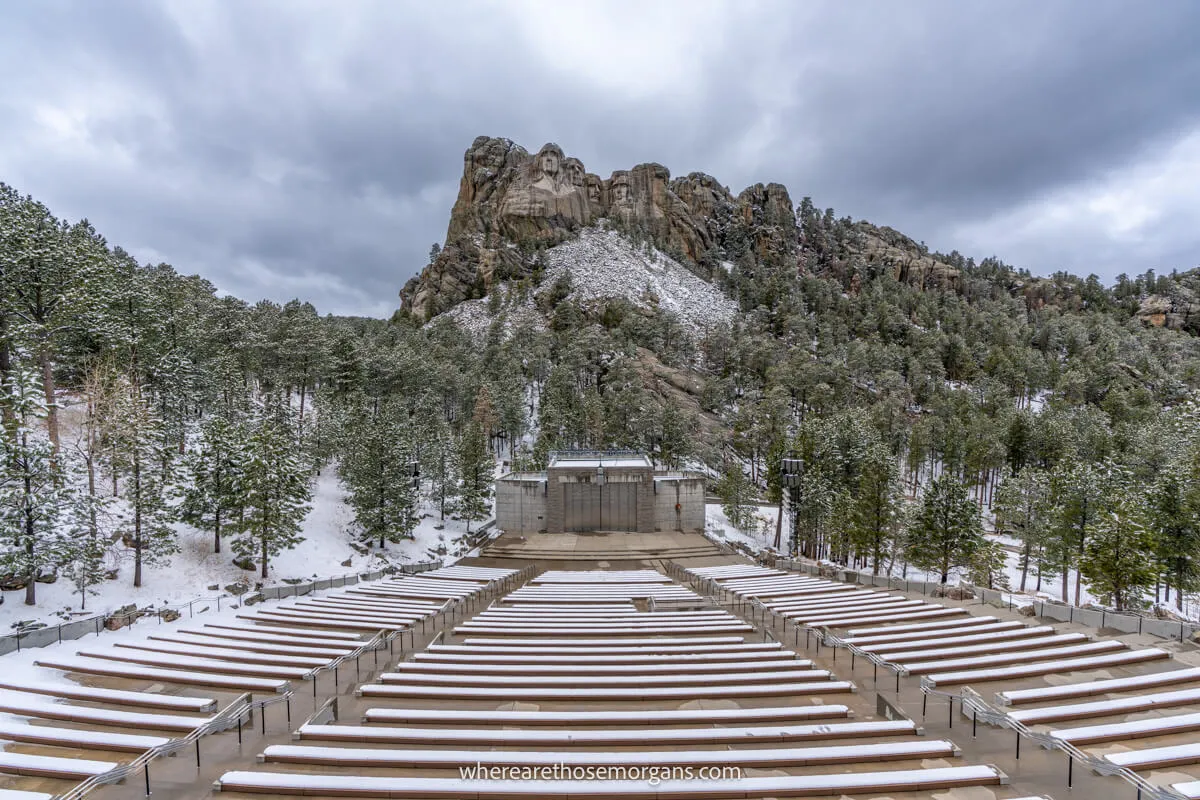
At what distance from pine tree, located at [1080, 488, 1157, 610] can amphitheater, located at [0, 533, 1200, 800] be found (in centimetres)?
1125

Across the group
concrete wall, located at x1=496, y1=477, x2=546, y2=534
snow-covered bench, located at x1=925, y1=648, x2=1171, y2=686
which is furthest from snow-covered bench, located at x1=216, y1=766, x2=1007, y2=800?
concrete wall, located at x1=496, y1=477, x2=546, y2=534

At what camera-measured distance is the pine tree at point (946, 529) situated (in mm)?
28484

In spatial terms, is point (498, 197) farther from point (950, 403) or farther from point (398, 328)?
point (950, 403)

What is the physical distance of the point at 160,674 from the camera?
11273 mm

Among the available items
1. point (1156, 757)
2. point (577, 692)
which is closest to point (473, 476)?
point (577, 692)

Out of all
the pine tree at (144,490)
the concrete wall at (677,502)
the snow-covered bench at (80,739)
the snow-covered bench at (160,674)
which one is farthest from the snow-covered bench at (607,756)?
the concrete wall at (677,502)

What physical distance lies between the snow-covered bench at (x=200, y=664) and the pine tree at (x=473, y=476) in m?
24.5

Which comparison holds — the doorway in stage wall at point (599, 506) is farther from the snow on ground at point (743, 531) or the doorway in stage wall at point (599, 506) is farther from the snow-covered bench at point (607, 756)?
the snow-covered bench at point (607, 756)

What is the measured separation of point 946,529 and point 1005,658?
20021 millimetres

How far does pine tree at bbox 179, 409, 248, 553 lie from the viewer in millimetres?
23625

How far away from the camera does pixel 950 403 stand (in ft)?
231

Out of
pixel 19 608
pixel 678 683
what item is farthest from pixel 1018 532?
pixel 19 608

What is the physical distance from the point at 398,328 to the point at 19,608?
8409 cm

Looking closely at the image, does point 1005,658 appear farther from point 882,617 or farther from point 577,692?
point 577,692
